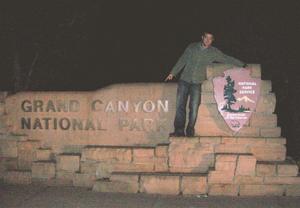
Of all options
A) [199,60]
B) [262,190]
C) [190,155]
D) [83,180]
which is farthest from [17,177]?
[262,190]

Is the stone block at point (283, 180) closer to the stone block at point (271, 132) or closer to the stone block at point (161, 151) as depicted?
the stone block at point (271, 132)

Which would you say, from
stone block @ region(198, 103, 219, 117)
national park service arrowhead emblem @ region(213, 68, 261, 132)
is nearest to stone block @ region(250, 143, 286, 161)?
national park service arrowhead emblem @ region(213, 68, 261, 132)

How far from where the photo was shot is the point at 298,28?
10.7 metres

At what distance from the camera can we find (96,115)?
7.93 metres

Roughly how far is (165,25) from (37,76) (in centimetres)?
628

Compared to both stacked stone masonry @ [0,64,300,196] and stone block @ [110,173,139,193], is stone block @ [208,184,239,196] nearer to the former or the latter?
stacked stone masonry @ [0,64,300,196]

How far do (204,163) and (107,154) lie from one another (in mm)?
1579

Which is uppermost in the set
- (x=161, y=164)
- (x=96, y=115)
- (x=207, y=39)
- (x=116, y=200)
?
(x=207, y=39)

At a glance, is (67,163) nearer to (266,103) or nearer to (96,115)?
(96,115)

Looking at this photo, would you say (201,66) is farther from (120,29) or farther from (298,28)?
(120,29)

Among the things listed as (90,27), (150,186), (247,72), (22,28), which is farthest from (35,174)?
(90,27)

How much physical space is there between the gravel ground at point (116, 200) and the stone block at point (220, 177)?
268mm

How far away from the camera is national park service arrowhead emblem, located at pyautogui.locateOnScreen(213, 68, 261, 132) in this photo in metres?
7.43

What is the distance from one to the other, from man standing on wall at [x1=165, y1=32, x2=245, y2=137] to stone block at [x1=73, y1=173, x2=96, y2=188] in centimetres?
157
